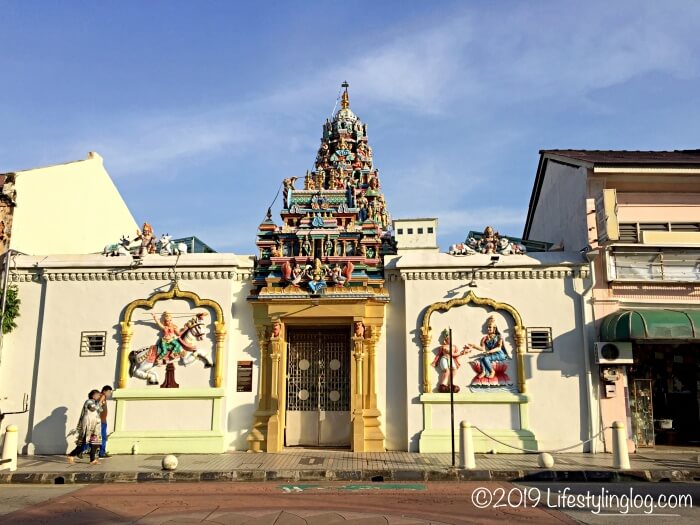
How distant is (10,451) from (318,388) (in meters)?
7.16

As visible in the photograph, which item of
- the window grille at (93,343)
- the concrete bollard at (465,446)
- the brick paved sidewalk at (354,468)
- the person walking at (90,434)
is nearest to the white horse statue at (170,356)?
the window grille at (93,343)

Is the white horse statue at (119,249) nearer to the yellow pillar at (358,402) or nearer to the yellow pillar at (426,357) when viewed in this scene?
the yellow pillar at (358,402)

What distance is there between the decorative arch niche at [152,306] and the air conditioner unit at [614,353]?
368 inches

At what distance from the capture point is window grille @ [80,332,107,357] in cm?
1616

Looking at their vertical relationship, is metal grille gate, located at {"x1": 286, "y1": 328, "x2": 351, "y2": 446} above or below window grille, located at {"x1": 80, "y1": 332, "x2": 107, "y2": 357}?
below

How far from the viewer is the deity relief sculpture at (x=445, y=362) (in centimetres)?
1548

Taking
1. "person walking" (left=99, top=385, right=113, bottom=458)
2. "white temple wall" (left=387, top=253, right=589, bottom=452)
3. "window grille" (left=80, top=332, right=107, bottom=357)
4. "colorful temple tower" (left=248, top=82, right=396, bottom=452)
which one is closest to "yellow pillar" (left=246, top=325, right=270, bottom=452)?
"colorful temple tower" (left=248, top=82, right=396, bottom=452)

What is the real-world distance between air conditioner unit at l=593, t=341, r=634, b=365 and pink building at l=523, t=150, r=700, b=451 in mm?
24

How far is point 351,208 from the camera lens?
56.7 ft

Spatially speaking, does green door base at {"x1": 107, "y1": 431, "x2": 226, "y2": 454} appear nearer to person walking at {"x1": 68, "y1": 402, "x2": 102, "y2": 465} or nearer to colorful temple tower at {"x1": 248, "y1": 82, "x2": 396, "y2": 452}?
colorful temple tower at {"x1": 248, "y1": 82, "x2": 396, "y2": 452}

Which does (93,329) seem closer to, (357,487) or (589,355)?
(357,487)

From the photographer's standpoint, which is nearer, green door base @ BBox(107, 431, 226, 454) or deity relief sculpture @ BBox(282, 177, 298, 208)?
green door base @ BBox(107, 431, 226, 454)

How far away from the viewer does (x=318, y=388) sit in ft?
53.9

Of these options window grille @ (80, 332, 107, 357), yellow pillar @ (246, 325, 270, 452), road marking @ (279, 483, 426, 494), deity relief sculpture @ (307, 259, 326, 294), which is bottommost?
road marking @ (279, 483, 426, 494)
